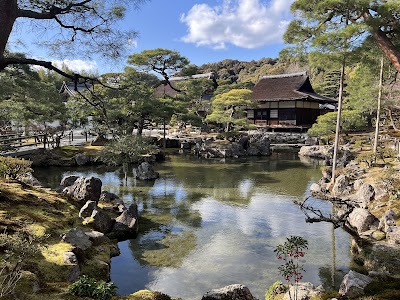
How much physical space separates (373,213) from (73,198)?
408 inches

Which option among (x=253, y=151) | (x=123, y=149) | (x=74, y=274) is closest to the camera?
(x=74, y=274)

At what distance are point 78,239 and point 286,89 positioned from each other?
115ft

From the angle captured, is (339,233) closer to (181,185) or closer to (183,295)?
(183,295)

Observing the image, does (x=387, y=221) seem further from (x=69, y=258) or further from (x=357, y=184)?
(x=69, y=258)

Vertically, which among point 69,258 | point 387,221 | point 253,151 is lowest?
point 69,258

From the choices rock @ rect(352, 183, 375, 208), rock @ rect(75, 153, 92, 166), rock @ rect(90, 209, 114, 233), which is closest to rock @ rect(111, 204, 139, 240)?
rock @ rect(90, 209, 114, 233)

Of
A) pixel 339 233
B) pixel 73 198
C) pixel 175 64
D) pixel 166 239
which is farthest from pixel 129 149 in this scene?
Result: pixel 175 64

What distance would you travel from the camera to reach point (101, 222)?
33.6ft

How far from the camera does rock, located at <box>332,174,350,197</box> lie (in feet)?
47.5

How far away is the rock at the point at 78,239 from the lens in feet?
26.3

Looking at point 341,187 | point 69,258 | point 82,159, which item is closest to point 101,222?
point 69,258

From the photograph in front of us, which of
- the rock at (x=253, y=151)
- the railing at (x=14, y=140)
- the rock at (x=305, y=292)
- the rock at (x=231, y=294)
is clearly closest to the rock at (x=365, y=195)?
the rock at (x=305, y=292)

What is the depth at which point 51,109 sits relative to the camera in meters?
23.6

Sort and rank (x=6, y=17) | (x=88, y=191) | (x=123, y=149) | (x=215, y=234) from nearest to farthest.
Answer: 1. (x=6, y=17)
2. (x=215, y=234)
3. (x=88, y=191)
4. (x=123, y=149)
